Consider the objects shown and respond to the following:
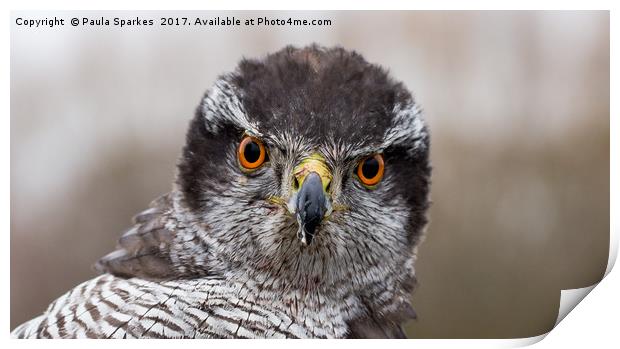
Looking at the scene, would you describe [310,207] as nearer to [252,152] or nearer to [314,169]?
[314,169]

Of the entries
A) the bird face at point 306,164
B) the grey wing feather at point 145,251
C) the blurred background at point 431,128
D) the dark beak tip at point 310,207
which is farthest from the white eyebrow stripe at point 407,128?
the grey wing feather at point 145,251

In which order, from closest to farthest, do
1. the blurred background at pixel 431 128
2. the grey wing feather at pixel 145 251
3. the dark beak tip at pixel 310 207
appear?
the dark beak tip at pixel 310 207, the grey wing feather at pixel 145 251, the blurred background at pixel 431 128

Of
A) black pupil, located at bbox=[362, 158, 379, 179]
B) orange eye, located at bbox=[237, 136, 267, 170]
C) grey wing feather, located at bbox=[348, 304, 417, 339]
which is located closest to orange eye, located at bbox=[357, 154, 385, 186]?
black pupil, located at bbox=[362, 158, 379, 179]

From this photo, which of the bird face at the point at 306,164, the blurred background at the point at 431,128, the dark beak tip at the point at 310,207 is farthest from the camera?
the blurred background at the point at 431,128

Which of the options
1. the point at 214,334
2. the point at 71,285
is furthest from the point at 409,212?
the point at 71,285

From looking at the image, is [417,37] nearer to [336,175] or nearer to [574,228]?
[336,175]

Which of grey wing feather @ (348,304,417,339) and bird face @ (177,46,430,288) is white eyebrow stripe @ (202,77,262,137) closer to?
bird face @ (177,46,430,288)

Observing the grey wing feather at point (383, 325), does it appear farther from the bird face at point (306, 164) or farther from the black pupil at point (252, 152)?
the black pupil at point (252, 152)
